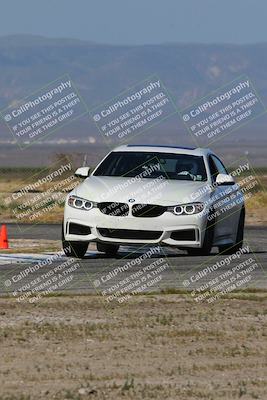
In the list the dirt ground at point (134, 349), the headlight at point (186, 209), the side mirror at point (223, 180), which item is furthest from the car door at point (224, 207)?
the dirt ground at point (134, 349)

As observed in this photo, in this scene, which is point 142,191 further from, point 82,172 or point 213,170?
point 213,170

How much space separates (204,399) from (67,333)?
114 inches

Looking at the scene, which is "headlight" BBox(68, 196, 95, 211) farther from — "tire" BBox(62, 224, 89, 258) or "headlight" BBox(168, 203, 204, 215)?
"headlight" BBox(168, 203, 204, 215)

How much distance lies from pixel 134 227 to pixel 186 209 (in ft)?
2.44

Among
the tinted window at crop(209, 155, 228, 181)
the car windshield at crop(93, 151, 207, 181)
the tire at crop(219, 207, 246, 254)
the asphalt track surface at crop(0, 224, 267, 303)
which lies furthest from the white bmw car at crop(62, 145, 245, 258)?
the tire at crop(219, 207, 246, 254)

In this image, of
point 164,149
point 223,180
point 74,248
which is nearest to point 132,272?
point 74,248

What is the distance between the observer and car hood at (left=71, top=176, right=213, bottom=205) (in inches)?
731

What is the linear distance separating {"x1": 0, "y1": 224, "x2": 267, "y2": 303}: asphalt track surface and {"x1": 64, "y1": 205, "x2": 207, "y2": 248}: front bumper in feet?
1.00

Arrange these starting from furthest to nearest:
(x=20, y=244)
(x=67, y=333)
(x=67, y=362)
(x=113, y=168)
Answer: (x=20, y=244) → (x=113, y=168) → (x=67, y=333) → (x=67, y=362)

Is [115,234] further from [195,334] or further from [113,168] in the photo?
[195,334]

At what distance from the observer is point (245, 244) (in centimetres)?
2438

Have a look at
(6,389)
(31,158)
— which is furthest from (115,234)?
(31,158)

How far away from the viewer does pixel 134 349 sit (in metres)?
11.2

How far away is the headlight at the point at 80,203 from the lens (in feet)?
61.1
